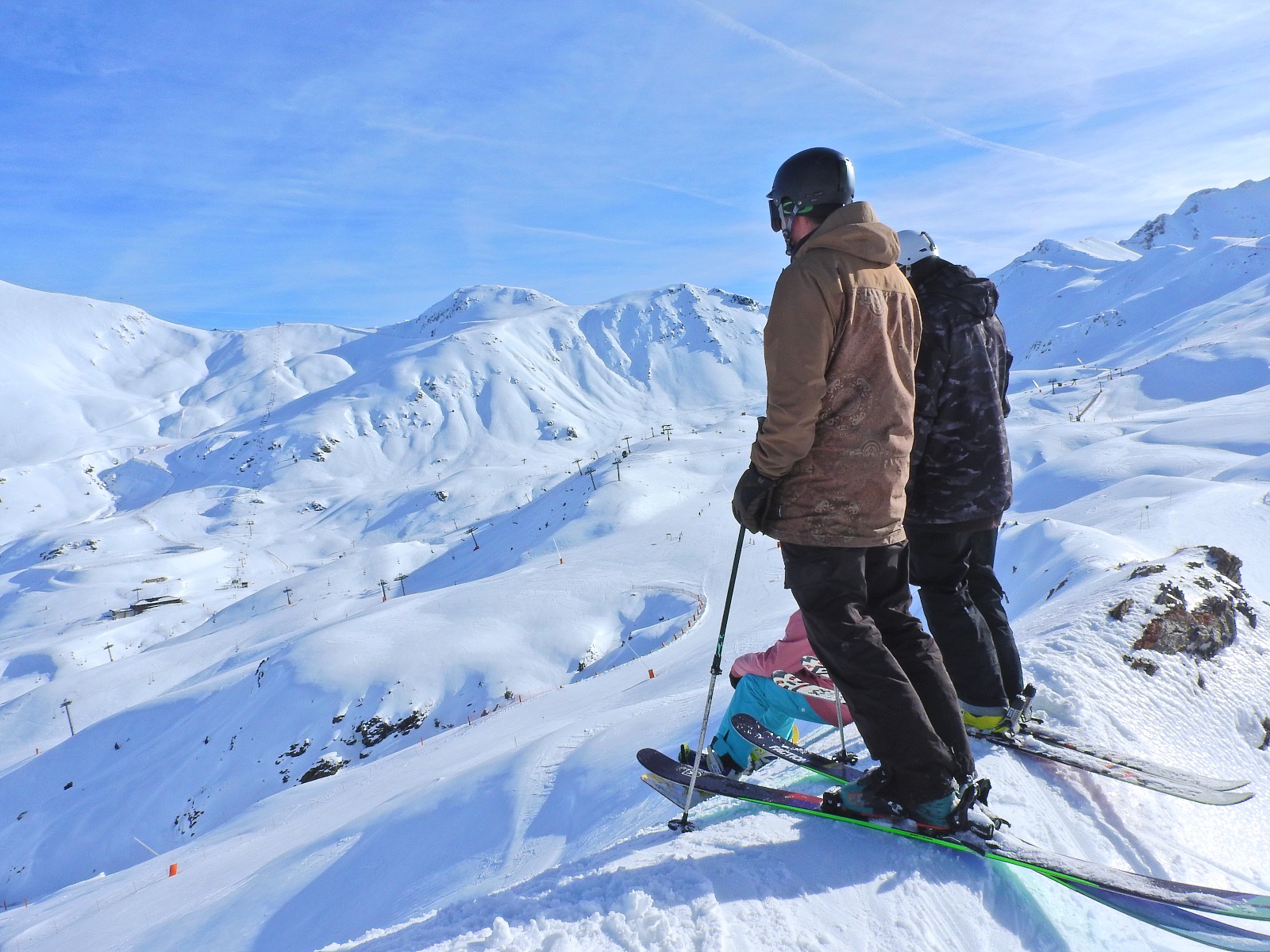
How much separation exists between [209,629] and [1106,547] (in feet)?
244

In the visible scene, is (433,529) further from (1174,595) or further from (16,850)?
(1174,595)

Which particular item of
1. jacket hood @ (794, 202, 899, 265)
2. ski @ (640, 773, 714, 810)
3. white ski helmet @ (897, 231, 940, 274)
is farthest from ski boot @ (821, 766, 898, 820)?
white ski helmet @ (897, 231, 940, 274)

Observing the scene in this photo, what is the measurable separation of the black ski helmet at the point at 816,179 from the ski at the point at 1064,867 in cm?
289

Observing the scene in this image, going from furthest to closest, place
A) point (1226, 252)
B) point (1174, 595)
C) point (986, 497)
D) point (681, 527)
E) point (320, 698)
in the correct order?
point (1226, 252)
point (681, 527)
point (320, 698)
point (1174, 595)
point (986, 497)

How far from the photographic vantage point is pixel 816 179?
3.31m

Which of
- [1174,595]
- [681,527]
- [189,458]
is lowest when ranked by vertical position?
[681,527]

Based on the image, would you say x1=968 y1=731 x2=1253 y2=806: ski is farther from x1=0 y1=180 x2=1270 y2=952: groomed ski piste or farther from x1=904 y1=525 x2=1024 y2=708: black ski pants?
x1=904 y1=525 x2=1024 y2=708: black ski pants

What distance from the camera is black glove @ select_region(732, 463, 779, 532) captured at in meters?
3.16

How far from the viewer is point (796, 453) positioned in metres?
3.03

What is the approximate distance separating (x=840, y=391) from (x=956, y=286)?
1.62m

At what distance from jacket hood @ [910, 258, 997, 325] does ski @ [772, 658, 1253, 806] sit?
90.9 inches

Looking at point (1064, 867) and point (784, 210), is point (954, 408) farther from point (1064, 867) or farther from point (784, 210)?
point (1064, 867)

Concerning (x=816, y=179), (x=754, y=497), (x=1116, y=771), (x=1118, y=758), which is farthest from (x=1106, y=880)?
(x=816, y=179)

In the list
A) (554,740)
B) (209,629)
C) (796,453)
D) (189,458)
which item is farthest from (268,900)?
(189,458)
